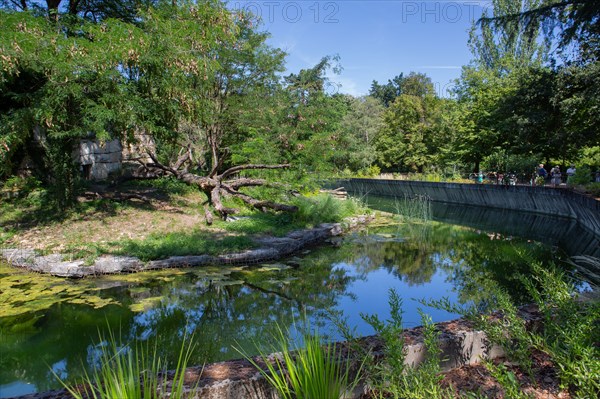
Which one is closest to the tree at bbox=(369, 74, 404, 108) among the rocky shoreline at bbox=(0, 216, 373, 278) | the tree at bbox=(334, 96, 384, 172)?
the tree at bbox=(334, 96, 384, 172)

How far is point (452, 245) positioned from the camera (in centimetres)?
1072

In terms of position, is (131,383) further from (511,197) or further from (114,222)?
(511,197)

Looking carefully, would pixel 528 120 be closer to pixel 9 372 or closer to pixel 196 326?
pixel 196 326

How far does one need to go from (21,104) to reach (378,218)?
11547 mm

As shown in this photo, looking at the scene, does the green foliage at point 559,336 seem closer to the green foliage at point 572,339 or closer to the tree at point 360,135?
the green foliage at point 572,339

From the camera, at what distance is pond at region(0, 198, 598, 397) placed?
14.4ft

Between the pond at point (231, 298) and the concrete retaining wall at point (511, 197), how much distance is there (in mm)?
1819

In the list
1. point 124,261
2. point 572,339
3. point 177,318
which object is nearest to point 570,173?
point 124,261

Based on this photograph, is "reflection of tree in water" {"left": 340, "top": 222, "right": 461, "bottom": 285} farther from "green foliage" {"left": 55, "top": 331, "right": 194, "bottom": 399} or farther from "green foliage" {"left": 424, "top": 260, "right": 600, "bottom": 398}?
"green foliage" {"left": 55, "top": 331, "right": 194, "bottom": 399}

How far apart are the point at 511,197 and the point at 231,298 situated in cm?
1545

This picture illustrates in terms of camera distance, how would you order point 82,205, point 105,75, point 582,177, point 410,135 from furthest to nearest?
point 410,135 → point 582,177 → point 82,205 → point 105,75

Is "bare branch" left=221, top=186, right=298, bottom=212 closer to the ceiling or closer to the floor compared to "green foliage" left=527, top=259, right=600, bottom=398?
closer to the floor

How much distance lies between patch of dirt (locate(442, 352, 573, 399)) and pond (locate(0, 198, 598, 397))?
747 mm

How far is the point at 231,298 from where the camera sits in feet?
20.6
